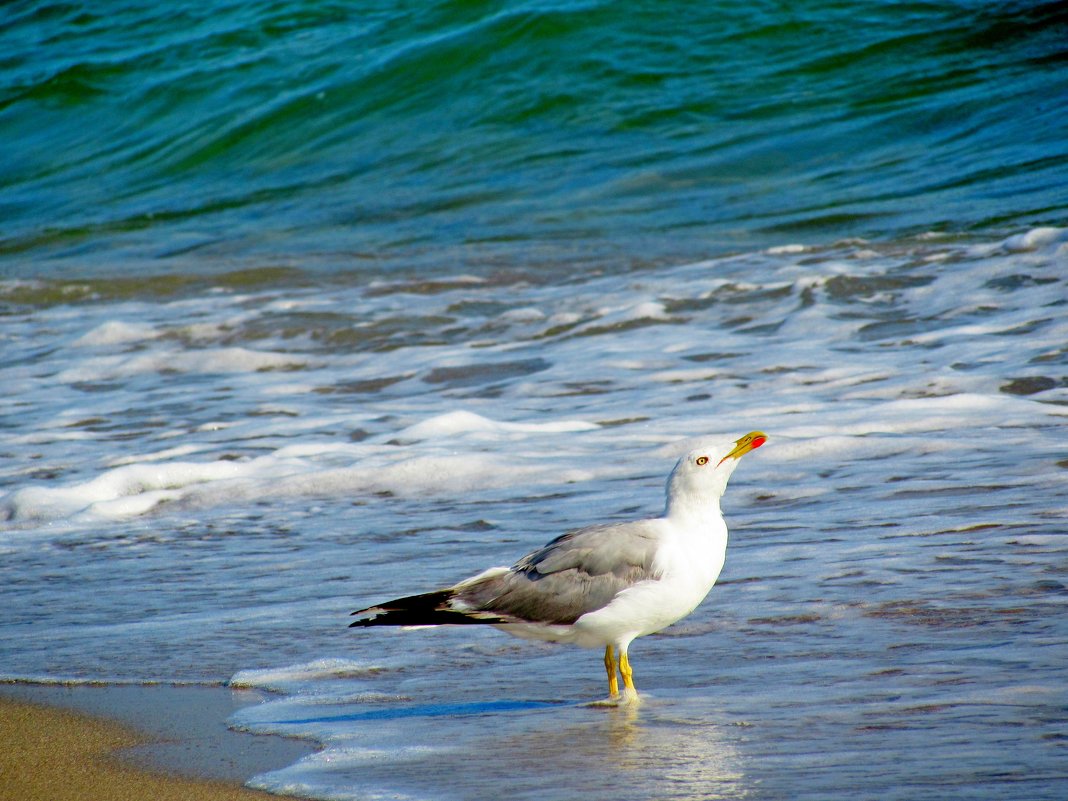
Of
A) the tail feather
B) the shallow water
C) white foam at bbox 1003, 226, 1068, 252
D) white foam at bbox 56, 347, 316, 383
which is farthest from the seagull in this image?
white foam at bbox 1003, 226, 1068, 252

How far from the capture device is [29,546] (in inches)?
207

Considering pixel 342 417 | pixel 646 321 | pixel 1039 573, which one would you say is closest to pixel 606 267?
pixel 646 321

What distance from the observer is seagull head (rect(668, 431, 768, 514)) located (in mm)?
3379

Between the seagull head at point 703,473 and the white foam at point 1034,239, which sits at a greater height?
the seagull head at point 703,473

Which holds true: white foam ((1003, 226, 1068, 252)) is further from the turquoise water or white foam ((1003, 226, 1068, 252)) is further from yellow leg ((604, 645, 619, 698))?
yellow leg ((604, 645, 619, 698))

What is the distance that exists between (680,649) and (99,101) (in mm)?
16680

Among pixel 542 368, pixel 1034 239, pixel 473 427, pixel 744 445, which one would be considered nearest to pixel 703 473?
pixel 744 445

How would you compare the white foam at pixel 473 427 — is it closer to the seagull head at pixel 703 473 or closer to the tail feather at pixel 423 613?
the seagull head at pixel 703 473

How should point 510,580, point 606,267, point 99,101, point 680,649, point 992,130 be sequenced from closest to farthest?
point 510,580 → point 680,649 → point 606,267 → point 992,130 → point 99,101

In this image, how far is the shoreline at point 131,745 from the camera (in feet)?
9.36

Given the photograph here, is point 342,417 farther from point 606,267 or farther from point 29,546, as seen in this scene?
point 606,267

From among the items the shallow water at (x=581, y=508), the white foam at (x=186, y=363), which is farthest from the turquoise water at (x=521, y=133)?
the white foam at (x=186, y=363)

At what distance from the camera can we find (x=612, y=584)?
10.7 feet

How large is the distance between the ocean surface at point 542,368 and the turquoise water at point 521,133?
62mm
